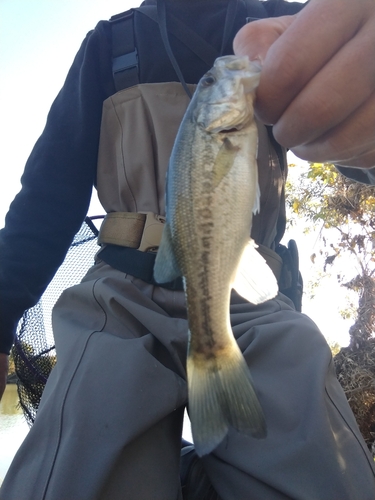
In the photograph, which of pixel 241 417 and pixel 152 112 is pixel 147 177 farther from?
pixel 241 417

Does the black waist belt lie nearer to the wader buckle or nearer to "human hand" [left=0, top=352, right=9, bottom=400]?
the wader buckle

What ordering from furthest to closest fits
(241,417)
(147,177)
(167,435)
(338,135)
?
(147,177) → (167,435) → (338,135) → (241,417)

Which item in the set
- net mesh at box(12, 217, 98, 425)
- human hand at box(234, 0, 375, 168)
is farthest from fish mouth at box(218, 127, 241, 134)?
net mesh at box(12, 217, 98, 425)

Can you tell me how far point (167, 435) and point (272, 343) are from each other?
517 millimetres

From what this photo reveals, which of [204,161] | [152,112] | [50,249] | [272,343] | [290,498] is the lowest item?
[290,498]

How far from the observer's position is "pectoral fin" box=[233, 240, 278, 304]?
1251mm

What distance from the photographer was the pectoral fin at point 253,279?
4.10 ft

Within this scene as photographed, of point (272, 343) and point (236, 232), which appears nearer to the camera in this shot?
point (236, 232)

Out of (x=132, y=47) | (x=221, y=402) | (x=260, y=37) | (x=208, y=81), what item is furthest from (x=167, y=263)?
(x=132, y=47)

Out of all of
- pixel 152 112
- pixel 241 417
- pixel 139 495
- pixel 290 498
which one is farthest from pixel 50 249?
pixel 290 498

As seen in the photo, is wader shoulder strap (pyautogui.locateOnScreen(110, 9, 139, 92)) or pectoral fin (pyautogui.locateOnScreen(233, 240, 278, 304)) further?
wader shoulder strap (pyautogui.locateOnScreen(110, 9, 139, 92))

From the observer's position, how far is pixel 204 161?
1259mm

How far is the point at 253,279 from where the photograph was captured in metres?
1.28

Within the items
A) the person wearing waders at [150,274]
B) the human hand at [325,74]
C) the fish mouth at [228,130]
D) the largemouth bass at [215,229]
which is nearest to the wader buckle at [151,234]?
the person wearing waders at [150,274]
